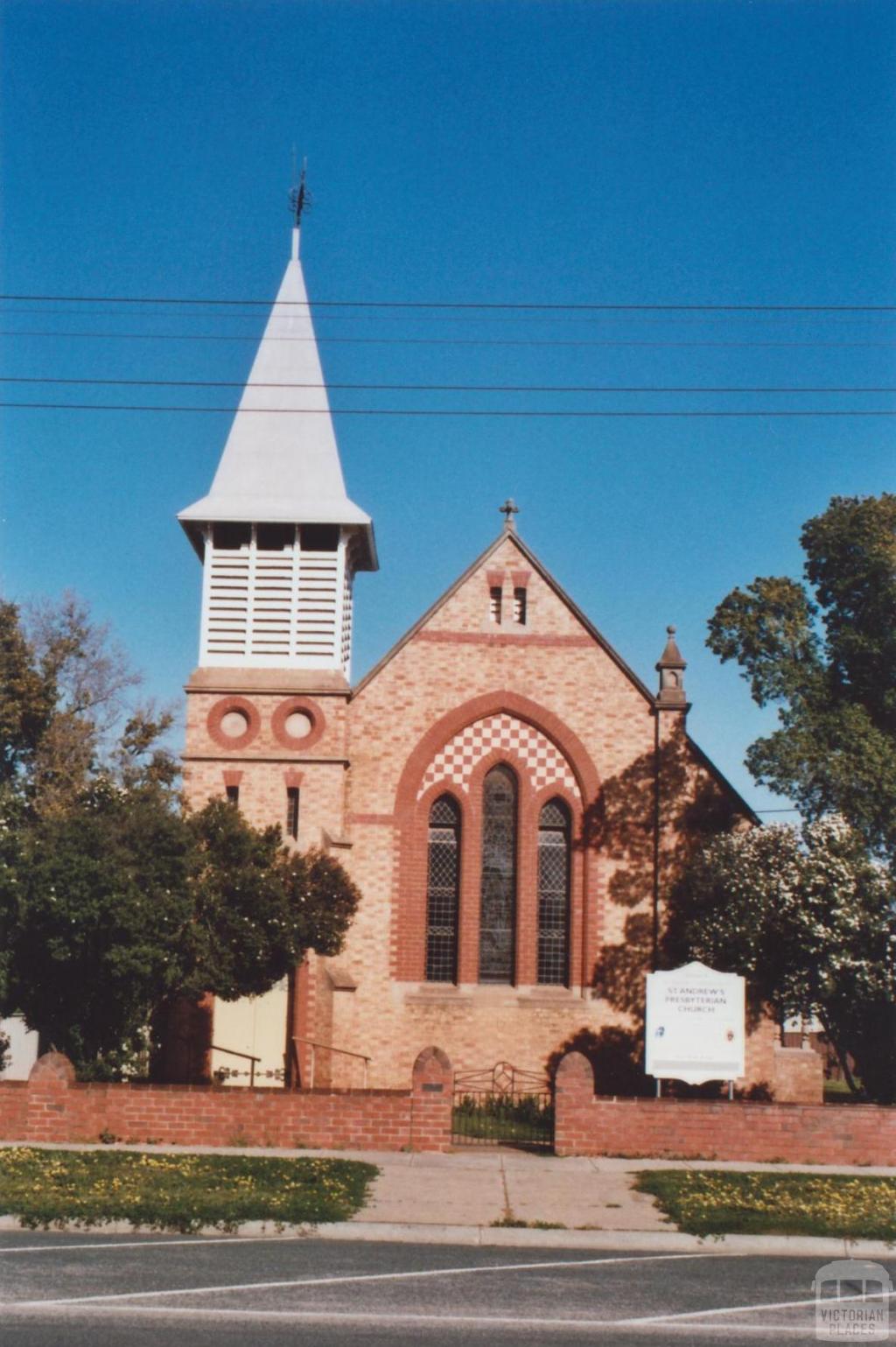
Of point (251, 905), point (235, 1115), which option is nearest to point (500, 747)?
point (251, 905)

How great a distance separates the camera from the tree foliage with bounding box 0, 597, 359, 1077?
2173 cm

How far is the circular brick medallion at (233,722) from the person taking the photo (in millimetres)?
29594

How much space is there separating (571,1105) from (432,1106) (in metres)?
1.97

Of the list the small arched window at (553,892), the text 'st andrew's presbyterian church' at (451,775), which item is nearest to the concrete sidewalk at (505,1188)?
the text 'st andrew's presbyterian church' at (451,775)

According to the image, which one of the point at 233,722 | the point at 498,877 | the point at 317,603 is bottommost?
the point at 498,877

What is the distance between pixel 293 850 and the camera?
27938mm

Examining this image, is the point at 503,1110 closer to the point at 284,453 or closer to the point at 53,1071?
the point at 53,1071

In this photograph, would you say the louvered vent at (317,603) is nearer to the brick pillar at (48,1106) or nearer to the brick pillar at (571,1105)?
the brick pillar at (48,1106)

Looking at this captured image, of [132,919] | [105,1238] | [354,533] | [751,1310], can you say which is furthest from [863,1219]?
[354,533]

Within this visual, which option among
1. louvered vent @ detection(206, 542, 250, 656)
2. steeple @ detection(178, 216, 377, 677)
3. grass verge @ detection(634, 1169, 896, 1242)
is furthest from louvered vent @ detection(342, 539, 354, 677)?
grass verge @ detection(634, 1169, 896, 1242)

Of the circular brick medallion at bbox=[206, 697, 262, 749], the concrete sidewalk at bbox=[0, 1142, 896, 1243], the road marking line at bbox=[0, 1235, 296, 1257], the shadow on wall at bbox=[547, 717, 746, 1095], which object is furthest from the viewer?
the circular brick medallion at bbox=[206, 697, 262, 749]

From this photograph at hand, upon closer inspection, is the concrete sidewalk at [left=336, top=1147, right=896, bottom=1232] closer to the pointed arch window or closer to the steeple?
the pointed arch window

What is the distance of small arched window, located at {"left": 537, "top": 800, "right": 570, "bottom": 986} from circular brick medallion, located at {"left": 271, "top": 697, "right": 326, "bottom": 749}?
513cm

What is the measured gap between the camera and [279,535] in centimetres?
3108
